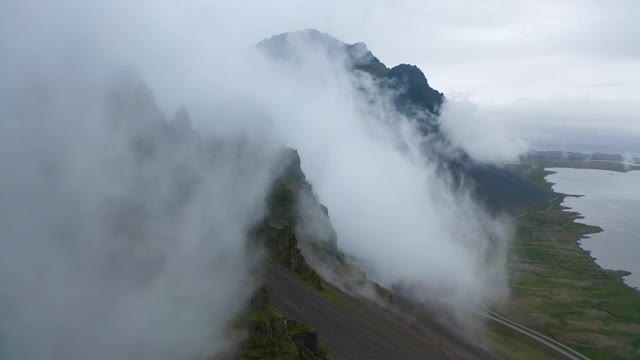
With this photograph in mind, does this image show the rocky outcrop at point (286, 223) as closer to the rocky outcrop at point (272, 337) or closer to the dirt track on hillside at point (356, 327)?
the dirt track on hillside at point (356, 327)

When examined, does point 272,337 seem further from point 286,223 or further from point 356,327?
point 286,223

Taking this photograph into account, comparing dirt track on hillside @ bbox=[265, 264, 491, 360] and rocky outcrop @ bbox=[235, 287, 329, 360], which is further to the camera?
dirt track on hillside @ bbox=[265, 264, 491, 360]

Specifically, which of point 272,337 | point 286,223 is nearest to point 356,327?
point 272,337

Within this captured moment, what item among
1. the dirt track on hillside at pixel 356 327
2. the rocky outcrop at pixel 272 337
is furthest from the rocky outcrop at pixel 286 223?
the rocky outcrop at pixel 272 337

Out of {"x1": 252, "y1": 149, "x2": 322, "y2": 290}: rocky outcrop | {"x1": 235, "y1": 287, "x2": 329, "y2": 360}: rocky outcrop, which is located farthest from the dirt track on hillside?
{"x1": 235, "y1": 287, "x2": 329, "y2": 360}: rocky outcrop

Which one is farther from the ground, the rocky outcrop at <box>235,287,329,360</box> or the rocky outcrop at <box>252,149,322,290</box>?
the rocky outcrop at <box>252,149,322,290</box>

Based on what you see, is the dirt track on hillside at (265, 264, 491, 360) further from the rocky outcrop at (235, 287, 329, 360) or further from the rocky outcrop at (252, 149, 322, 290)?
the rocky outcrop at (235, 287, 329, 360)

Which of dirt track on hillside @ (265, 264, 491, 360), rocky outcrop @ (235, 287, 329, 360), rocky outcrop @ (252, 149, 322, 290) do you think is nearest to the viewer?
rocky outcrop @ (235, 287, 329, 360)

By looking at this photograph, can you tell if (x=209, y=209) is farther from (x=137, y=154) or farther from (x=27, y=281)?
(x=27, y=281)

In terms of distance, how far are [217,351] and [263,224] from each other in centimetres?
6451

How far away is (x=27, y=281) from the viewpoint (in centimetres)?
8888

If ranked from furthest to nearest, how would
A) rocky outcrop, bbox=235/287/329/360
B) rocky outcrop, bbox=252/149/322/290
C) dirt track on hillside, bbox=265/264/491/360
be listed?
rocky outcrop, bbox=252/149/322/290 → dirt track on hillside, bbox=265/264/491/360 → rocky outcrop, bbox=235/287/329/360

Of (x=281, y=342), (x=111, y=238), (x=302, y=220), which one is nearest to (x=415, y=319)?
(x=302, y=220)

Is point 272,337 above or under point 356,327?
under
